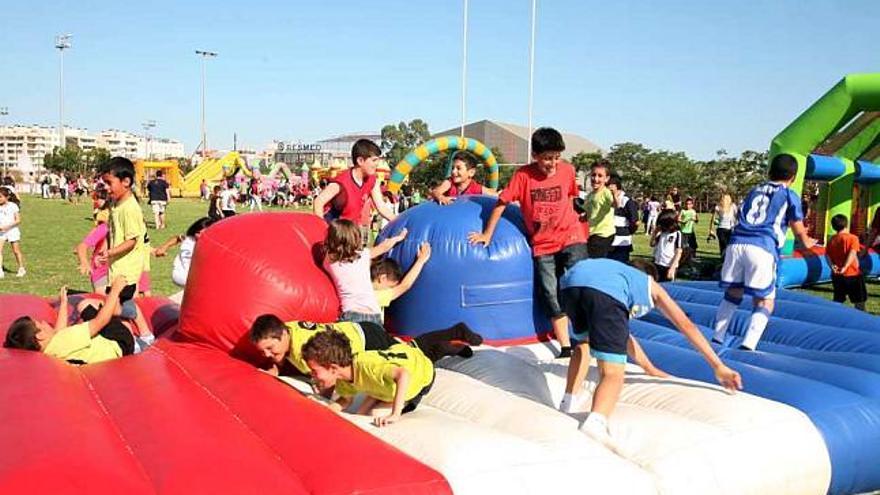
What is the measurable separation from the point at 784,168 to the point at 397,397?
9.77 ft

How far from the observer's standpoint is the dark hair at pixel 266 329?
12.1 feet

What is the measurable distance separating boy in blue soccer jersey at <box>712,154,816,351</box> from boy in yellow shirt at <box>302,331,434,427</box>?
218cm

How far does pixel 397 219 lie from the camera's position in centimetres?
518

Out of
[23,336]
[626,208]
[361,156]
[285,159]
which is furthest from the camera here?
[285,159]

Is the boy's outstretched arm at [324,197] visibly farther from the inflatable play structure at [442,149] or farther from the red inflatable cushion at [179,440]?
the inflatable play structure at [442,149]

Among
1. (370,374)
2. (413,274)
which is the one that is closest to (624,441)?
(370,374)

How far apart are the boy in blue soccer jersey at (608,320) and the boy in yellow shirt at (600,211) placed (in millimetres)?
3332

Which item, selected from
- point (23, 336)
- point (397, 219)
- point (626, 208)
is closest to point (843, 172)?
point (626, 208)

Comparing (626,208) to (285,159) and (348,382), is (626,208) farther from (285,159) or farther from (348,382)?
(285,159)

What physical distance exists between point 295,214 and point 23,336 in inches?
62.8

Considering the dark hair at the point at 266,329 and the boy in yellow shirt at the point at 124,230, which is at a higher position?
the boy in yellow shirt at the point at 124,230

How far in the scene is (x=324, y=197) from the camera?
507 cm

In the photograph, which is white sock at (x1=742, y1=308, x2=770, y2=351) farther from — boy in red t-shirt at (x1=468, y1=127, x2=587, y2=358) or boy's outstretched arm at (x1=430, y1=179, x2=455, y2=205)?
boy's outstretched arm at (x1=430, y1=179, x2=455, y2=205)

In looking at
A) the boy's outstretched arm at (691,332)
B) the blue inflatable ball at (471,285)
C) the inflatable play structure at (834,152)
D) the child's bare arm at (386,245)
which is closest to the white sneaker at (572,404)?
the boy's outstretched arm at (691,332)
